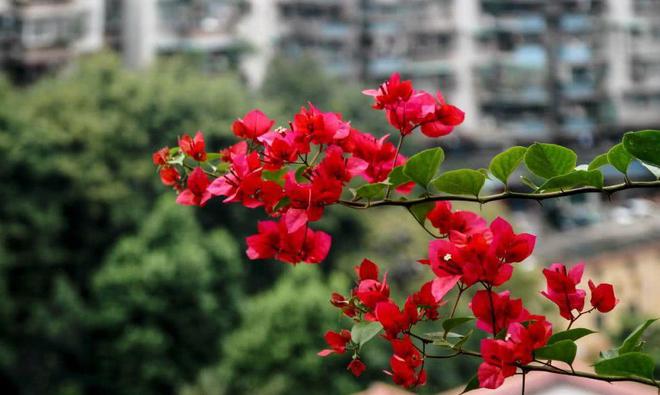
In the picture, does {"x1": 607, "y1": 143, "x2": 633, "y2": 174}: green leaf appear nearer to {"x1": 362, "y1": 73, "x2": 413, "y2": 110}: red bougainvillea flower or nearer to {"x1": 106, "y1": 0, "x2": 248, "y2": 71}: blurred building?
{"x1": 362, "y1": 73, "x2": 413, "y2": 110}: red bougainvillea flower

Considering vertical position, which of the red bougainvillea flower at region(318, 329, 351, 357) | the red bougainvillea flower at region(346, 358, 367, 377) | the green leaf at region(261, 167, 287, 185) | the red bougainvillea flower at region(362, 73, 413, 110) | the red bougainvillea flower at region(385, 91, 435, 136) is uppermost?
the red bougainvillea flower at region(362, 73, 413, 110)

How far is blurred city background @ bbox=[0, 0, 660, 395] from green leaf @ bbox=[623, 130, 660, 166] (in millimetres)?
1799

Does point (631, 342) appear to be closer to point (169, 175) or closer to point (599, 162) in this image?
point (599, 162)

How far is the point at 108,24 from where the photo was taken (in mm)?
11242

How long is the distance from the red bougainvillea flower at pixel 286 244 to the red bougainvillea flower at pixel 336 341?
0.05 m

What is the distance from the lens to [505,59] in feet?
42.4

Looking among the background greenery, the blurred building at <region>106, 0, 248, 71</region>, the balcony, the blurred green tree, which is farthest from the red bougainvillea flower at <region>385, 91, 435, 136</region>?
the balcony

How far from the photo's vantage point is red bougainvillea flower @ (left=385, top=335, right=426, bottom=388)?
51 cm

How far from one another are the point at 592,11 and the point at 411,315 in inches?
535

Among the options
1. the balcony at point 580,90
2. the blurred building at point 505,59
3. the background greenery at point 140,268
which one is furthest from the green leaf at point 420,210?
the balcony at point 580,90

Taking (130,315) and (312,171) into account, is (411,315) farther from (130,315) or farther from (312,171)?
(130,315)

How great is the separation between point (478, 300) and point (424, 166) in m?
0.09

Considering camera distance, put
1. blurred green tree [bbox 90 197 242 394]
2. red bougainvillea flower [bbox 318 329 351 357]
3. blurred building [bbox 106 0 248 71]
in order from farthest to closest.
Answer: blurred building [bbox 106 0 248 71] → blurred green tree [bbox 90 197 242 394] → red bougainvillea flower [bbox 318 329 351 357]

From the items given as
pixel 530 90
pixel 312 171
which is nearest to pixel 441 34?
pixel 530 90
